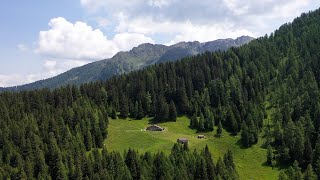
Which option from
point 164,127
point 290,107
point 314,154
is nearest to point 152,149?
point 164,127

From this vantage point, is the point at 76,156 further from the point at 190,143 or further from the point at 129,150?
the point at 190,143

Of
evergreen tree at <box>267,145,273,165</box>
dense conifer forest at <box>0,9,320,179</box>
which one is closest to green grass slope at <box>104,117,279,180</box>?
evergreen tree at <box>267,145,273,165</box>

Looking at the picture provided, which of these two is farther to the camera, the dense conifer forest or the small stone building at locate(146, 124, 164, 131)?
the small stone building at locate(146, 124, 164, 131)

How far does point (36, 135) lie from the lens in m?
150

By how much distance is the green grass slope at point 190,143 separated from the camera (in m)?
148

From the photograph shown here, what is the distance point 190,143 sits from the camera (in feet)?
544

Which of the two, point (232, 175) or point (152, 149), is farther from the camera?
point (152, 149)

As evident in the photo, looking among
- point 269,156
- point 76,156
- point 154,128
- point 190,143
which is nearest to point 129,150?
point 76,156

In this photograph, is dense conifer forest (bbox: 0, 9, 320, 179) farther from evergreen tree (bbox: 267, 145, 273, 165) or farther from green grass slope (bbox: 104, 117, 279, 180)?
green grass slope (bbox: 104, 117, 279, 180)

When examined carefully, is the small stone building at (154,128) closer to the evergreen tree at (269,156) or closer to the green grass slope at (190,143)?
the green grass slope at (190,143)

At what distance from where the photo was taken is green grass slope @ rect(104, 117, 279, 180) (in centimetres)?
14812

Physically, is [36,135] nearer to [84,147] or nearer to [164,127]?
[84,147]

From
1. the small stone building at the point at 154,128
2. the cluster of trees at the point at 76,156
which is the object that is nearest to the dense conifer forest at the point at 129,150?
the cluster of trees at the point at 76,156

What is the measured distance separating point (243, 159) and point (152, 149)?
121ft
